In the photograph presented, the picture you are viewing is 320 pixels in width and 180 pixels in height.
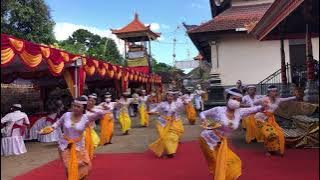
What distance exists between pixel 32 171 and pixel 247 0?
623 inches

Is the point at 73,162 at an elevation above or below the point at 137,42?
below

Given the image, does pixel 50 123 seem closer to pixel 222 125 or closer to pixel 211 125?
pixel 211 125

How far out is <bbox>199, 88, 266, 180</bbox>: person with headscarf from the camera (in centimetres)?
637

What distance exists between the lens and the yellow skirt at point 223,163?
6.30 meters

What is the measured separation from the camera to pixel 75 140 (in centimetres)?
655

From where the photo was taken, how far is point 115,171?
28.3 ft

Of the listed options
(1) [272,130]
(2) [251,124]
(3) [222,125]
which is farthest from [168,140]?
(3) [222,125]

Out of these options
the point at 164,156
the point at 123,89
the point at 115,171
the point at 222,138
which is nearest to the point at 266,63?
the point at 123,89

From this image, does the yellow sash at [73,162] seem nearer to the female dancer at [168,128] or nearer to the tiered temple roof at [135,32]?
the female dancer at [168,128]

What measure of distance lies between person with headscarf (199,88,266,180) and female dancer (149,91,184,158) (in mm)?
3281

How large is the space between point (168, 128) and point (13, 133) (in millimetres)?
4472

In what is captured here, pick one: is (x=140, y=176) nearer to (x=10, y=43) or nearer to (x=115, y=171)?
(x=115, y=171)

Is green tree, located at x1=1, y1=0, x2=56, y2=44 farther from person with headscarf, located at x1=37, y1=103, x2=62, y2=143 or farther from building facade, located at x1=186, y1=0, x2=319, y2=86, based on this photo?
building facade, located at x1=186, y1=0, x2=319, y2=86

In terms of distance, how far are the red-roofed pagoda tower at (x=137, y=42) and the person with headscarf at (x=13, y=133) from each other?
78.5 feet
